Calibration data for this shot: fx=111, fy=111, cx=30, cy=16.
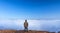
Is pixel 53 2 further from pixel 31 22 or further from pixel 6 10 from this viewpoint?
pixel 6 10

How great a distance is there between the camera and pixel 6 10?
197 centimetres

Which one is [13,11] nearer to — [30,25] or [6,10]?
[6,10]

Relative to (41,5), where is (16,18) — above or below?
below

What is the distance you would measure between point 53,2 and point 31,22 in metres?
0.52

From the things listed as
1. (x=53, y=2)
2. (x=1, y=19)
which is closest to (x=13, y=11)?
(x=1, y=19)

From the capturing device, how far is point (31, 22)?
6.36 feet

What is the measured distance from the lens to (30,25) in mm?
1924

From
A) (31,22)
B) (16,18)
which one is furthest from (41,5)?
(16,18)

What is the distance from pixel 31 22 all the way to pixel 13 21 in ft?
1.05

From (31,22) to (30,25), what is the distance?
6cm

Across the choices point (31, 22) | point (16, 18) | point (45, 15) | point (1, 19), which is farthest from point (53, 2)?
point (1, 19)

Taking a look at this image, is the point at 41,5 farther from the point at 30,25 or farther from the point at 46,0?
the point at 30,25

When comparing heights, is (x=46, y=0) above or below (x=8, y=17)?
above

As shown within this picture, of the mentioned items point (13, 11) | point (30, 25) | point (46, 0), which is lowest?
point (30, 25)
